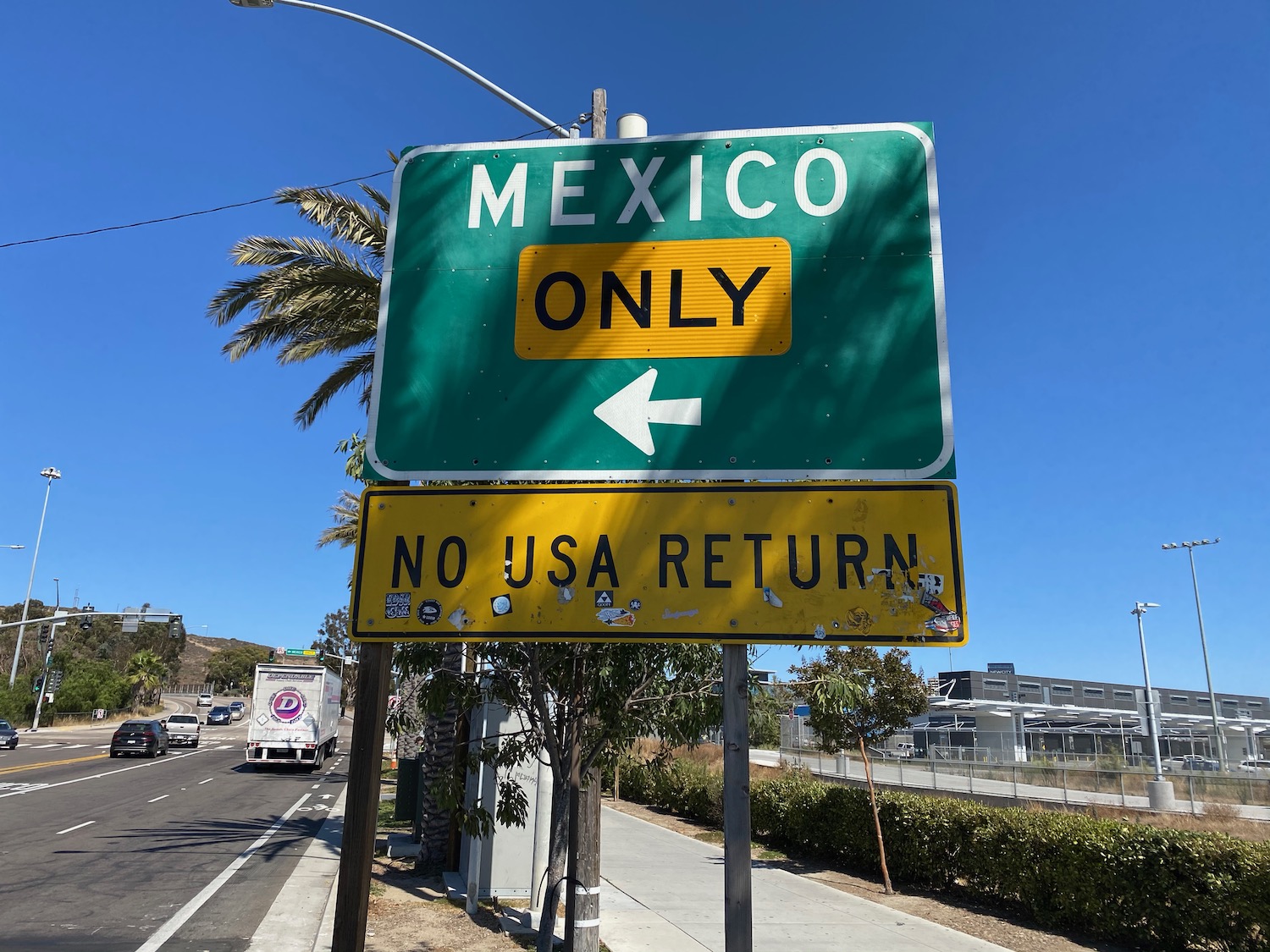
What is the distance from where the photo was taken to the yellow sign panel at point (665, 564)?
2158 millimetres

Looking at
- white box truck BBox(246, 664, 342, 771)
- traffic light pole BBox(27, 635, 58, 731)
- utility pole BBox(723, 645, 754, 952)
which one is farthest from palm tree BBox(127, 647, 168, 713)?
utility pole BBox(723, 645, 754, 952)

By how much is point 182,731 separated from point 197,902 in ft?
124

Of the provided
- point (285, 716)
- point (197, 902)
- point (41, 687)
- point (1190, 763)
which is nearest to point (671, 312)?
point (197, 902)

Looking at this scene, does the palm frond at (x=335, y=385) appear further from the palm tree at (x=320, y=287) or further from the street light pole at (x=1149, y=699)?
the street light pole at (x=1149, y=699)

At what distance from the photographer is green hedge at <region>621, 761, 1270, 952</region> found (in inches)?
343

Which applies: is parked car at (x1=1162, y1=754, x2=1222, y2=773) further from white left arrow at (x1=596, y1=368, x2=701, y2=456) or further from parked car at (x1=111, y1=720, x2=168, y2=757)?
parked car at (x1=111, y1=720, x2=168, y2=757)

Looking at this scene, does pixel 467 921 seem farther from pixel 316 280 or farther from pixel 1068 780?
pixel 1068 780

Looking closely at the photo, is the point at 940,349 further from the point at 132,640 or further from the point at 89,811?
the point at 132,640

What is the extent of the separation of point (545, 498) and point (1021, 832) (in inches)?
449

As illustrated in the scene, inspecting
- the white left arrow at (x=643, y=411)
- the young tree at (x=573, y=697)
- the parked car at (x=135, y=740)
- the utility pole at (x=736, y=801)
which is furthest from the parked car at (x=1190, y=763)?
the parked car at (x=135, y=740)

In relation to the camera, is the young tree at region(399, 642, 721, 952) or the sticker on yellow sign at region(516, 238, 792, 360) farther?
the young tree at region(399, 642, 721, 952)

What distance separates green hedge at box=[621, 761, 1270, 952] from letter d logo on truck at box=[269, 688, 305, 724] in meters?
22.4

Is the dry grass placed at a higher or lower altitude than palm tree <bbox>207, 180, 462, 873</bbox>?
lower

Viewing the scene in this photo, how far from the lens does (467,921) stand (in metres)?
9.39
